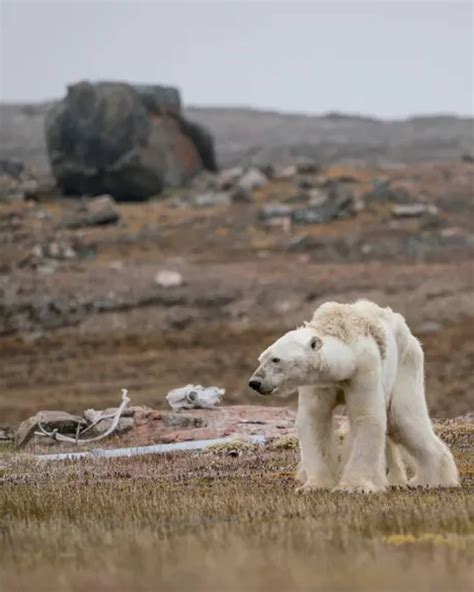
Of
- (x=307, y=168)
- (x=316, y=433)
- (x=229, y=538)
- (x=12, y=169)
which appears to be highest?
(x=229, y=538)

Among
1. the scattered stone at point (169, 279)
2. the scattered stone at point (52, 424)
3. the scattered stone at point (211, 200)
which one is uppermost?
the scattered stone at point (52, 424)

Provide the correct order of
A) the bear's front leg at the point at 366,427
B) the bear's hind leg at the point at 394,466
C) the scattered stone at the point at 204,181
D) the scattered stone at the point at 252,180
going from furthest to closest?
the scattered stone at the point at 204,181, the scattered stone at the point at 252,180, the bear's hind leg at the point at 394,466, the bear's front leg at the point at 366,427

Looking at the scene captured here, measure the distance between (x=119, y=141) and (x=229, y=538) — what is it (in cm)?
11108

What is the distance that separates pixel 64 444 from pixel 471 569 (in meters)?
18.0

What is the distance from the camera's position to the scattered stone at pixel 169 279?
80188 millimetres

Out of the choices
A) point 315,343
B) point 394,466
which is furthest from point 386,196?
point 315,343

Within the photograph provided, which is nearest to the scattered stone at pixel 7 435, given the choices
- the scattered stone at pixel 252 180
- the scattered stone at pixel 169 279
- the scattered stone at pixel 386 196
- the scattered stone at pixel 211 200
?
the scattered stone at pixel 169 279

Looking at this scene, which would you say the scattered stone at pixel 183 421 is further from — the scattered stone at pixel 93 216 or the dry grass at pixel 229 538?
the scattered stone at pixel 93 216

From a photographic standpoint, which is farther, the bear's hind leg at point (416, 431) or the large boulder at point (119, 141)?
the large boulder at point (119, 141)

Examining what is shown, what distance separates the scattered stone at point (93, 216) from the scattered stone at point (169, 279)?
21.4 m

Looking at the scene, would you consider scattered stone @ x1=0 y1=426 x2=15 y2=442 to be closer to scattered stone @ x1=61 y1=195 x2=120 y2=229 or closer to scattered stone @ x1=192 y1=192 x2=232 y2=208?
scattered stone @ x1=61 y1=195 x2=120 y2=229

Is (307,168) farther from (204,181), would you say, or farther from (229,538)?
(229,538)

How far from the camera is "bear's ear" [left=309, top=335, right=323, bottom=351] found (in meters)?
14.1

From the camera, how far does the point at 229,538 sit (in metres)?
9.51
